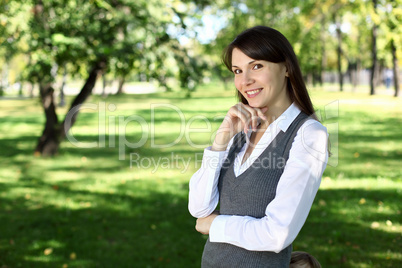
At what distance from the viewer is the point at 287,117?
202cm

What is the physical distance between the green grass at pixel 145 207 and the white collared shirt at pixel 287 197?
2.23ft

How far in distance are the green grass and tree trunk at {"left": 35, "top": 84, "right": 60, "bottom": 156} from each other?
1.02ft

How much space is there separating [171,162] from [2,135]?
9.01 m

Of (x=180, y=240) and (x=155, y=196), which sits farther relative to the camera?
(x=155, y=196)

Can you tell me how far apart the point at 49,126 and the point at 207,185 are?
33.6 ft

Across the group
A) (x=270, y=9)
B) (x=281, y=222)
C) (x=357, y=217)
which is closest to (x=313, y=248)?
(x=357, y=217)

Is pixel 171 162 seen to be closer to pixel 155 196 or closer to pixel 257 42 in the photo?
pixel 155 196

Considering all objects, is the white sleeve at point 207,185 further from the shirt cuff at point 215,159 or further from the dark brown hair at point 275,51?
the dark brown hair at point 275,51

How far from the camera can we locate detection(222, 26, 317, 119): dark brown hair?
1.98 m

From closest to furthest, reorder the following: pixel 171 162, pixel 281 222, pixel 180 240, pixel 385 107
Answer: pixel 281 222 → pixel 180 240 → pixel 171 162 → pixel 385 107

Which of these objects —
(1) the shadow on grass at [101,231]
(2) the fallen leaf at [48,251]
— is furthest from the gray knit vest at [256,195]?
(2) the fallen leaf at [48,251]

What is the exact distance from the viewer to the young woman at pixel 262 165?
182cm

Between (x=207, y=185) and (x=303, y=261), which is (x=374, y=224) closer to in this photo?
(x=303, y=261)

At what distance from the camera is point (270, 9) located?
31.1 meters
